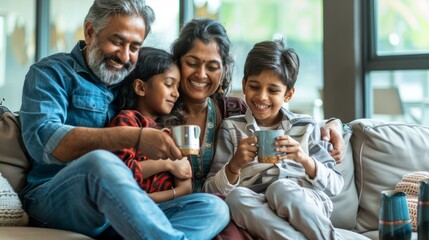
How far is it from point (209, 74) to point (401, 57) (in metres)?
1.73

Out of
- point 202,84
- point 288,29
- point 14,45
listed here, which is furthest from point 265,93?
point 14,45

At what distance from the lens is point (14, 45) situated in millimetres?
6250

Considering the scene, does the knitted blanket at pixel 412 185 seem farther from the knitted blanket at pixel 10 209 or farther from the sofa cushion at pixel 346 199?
the knitted blanket at pixel 10 209

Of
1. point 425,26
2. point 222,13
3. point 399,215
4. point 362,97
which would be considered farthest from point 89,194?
point 222,13

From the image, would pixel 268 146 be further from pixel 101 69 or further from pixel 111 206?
pixel 101 69

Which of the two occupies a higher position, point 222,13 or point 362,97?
point 222,13

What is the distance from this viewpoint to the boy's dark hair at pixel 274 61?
2.29 m

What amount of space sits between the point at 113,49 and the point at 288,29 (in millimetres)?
2439

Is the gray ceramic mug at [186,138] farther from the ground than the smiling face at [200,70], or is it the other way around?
the smiling face at [200,70]

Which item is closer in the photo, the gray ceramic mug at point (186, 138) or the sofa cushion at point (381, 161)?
the gray ceramic mug at point (186, 138)

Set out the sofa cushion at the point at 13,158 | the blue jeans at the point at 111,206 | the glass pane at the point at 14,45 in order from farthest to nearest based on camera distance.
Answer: the glass pane at the point at 14,45 → the sofa cushion at the point at 13,158 → the blue jeans at the point at 111,206

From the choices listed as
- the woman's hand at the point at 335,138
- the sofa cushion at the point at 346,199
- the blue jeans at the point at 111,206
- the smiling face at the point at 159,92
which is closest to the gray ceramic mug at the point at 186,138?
the blue jeans at the point at 111,206

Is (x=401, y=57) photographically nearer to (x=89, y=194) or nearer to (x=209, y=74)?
(x=209, y=74)

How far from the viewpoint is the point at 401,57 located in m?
3.68
